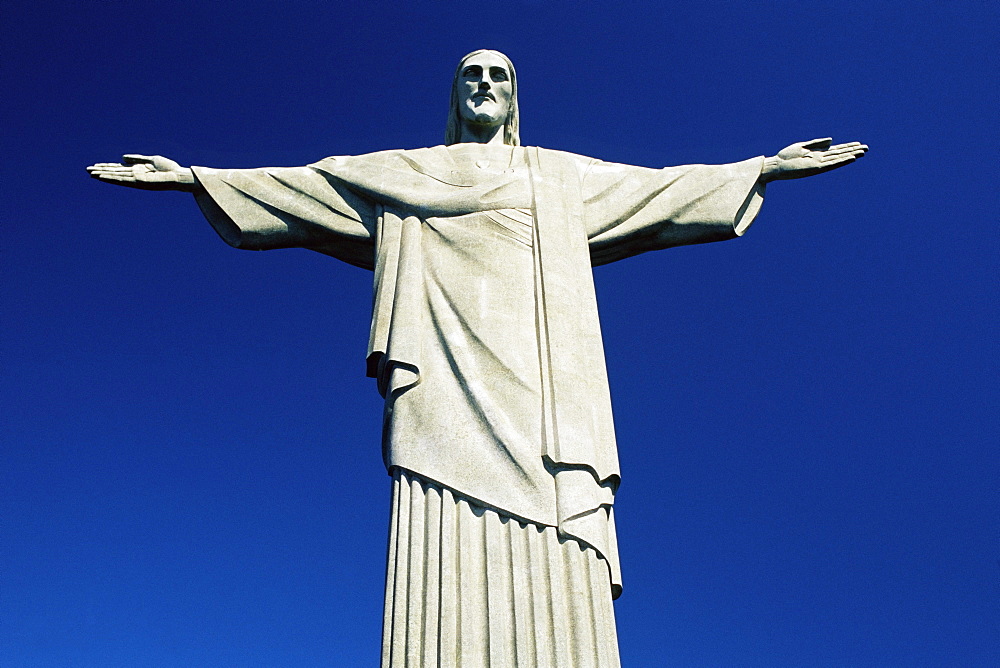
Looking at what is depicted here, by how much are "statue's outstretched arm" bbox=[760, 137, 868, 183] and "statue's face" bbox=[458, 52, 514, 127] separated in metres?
2.75

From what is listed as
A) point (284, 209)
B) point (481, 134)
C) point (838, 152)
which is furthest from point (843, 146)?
point (284, 209)

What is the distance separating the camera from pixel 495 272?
9438mm

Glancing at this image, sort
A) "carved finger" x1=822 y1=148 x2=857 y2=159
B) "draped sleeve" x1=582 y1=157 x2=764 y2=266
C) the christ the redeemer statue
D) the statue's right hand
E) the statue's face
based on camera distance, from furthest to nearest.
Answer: the statue's face
"carved finger" x1=822 y1=148 x2=857 y2=159
"draped sleeve" x1=582 y1=157 x2=764 y2=266
the statue's right hand
the christ the redeemer statue

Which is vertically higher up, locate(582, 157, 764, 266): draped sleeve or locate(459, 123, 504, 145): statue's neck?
locate(459, 123, 504, 145): statue's neck

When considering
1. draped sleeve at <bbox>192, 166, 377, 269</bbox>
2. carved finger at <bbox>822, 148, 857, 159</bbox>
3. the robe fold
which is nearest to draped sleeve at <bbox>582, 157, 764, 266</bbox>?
the robe fold

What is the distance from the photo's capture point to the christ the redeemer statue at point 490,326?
7.83m

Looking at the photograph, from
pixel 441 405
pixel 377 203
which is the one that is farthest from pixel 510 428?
pixel 377 203

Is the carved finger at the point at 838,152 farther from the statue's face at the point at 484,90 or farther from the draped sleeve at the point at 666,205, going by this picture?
the statue's face at the point at 484,90

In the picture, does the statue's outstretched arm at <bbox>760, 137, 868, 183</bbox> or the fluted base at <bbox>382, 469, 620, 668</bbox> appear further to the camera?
the statue's outstretched arm at <bbox>760, 137, 868, 183</bbox>

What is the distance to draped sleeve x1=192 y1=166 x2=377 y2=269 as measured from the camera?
10.2m

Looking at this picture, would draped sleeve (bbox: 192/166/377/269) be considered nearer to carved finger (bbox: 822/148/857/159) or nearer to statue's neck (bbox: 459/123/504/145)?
statue's neck (bbox: 459/123/504/145)

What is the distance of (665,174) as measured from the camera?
10.6m

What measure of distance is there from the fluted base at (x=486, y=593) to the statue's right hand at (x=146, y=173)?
13.4ft

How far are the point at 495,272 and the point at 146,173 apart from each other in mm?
3541
